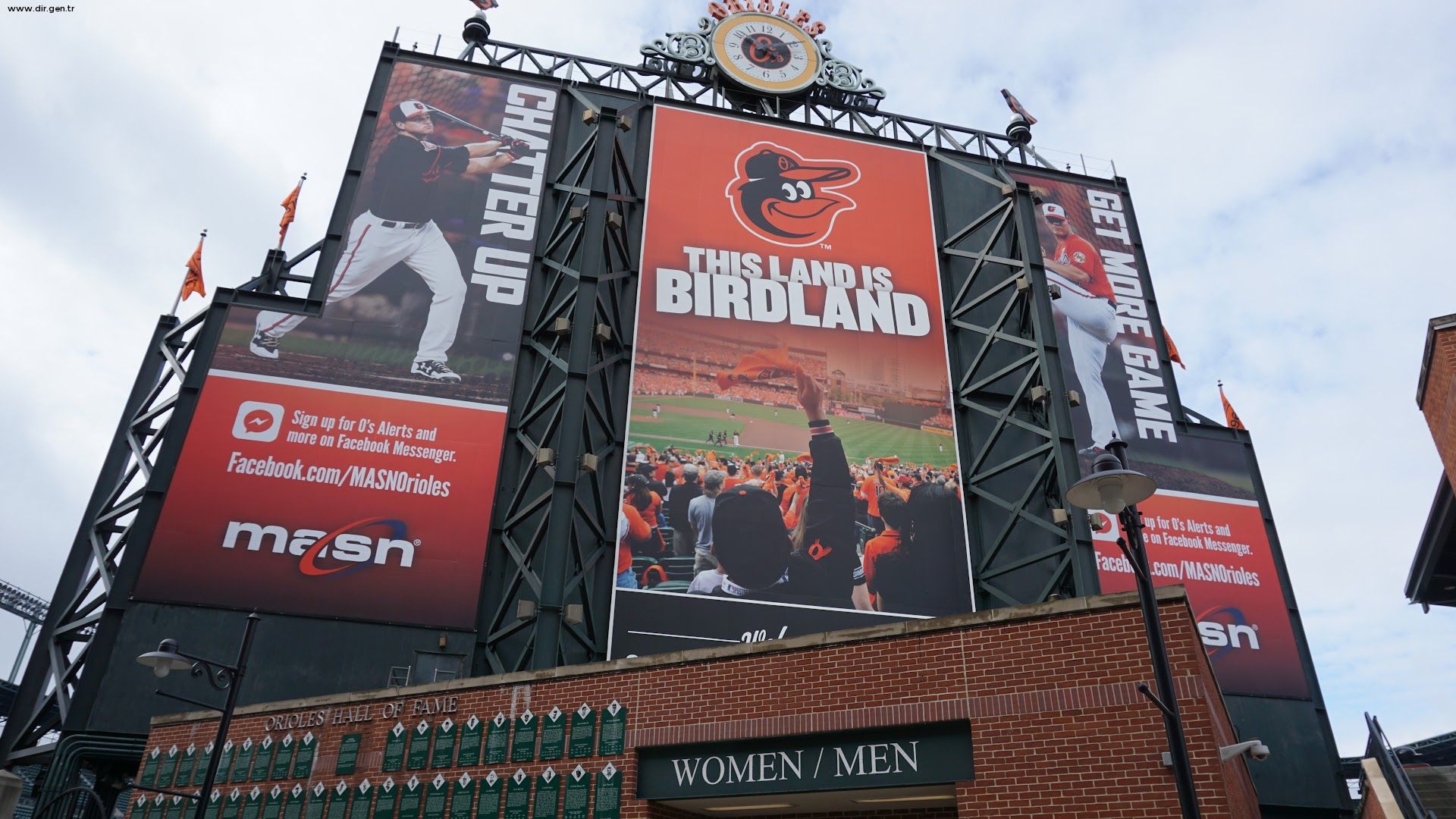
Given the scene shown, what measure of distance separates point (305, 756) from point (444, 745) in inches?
112

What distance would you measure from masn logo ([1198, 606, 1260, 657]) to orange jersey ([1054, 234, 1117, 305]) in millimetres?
9745

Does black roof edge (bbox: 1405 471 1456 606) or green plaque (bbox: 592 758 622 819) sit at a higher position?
black roof edge (bbox: 1405 471 1456 606)

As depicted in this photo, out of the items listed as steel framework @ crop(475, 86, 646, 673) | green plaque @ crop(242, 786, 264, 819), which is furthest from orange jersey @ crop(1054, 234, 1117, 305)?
green plaque @ crop(242, 786, 264, 819)

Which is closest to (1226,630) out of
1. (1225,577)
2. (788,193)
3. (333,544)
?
(1225,577)

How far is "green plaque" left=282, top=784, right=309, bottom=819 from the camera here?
55.1ft

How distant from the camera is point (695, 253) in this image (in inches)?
1097

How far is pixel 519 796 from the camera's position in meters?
15.2

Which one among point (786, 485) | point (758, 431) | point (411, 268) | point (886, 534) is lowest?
point (886, 534)

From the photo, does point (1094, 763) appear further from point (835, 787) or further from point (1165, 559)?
point (1165, 559)

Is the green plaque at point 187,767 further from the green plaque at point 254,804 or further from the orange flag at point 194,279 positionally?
the orange flag at point 194,279

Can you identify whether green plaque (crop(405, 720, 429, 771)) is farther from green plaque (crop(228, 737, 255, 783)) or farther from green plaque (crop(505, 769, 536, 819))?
green plaque (crop(228, 737, 255, 783))

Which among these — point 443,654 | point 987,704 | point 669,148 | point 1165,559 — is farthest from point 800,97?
point 987,704

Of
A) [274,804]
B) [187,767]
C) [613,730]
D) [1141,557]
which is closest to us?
A: [1141,557]

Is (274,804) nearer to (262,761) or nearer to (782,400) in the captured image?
(262,761)
